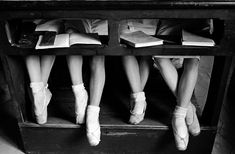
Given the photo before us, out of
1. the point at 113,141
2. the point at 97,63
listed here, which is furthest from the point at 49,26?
the point at 113,141

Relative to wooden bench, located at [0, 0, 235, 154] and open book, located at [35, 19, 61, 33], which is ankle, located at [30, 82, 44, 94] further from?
open book, located at [35, 19, 61, 33]

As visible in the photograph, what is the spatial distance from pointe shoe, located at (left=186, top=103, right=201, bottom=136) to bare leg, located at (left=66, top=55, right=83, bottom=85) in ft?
1.85

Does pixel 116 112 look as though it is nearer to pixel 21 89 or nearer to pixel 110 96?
pixel 110 96

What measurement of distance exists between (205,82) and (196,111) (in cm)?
68

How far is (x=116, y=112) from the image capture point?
5.50 feet

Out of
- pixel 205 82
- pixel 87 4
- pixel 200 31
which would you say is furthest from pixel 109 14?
pixel 205 82

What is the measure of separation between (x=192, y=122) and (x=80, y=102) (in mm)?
567

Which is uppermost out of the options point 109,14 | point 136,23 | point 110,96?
point 109,14

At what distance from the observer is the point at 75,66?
1.49 m

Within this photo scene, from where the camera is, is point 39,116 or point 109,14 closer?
point 109,14

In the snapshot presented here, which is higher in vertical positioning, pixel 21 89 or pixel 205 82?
pixel 21 89

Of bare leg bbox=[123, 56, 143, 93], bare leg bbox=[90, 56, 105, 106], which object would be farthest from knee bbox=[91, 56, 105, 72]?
bare leg bbox=[123, 56, 143, 93]

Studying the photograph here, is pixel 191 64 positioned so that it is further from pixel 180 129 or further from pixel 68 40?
pixel 68 40

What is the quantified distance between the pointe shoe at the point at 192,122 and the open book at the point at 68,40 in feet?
1.94
